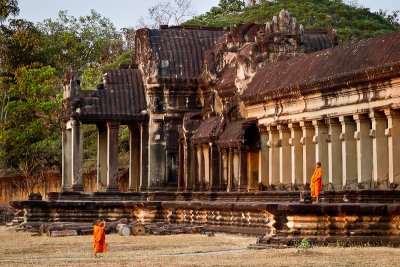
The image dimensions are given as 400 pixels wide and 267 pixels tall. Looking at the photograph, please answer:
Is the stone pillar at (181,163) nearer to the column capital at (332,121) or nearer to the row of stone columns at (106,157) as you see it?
the row of stone columns at (106,157)

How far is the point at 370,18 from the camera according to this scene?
9862cm

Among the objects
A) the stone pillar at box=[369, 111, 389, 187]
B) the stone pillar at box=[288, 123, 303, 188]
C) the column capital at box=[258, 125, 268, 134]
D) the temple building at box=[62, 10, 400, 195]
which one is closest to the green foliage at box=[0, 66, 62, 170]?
the temple building at box=[62, 10, 400, 195]

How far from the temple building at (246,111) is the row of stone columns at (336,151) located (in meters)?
0.04

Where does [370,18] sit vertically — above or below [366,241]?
above

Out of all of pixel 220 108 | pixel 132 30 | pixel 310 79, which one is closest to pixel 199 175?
pixel 220 108

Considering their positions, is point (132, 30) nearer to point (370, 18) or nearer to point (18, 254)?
point (370, 18)

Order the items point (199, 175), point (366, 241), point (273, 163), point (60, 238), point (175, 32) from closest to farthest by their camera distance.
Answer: point (366, 241)
point (60, 238)
point (273, 163)
point (199, 175)
point (175, 32)

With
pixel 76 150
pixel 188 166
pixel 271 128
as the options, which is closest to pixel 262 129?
pixel 271 128

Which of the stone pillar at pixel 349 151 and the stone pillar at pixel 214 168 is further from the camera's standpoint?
the stone pillar at pixel 214 168

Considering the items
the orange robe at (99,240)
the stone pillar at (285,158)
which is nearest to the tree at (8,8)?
the stone pillar at (285,158)

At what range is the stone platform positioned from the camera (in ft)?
116

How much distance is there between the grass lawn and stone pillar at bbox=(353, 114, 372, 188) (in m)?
4.74

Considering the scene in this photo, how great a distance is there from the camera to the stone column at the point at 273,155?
171 feet

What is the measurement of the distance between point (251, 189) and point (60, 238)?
9.40 meters
